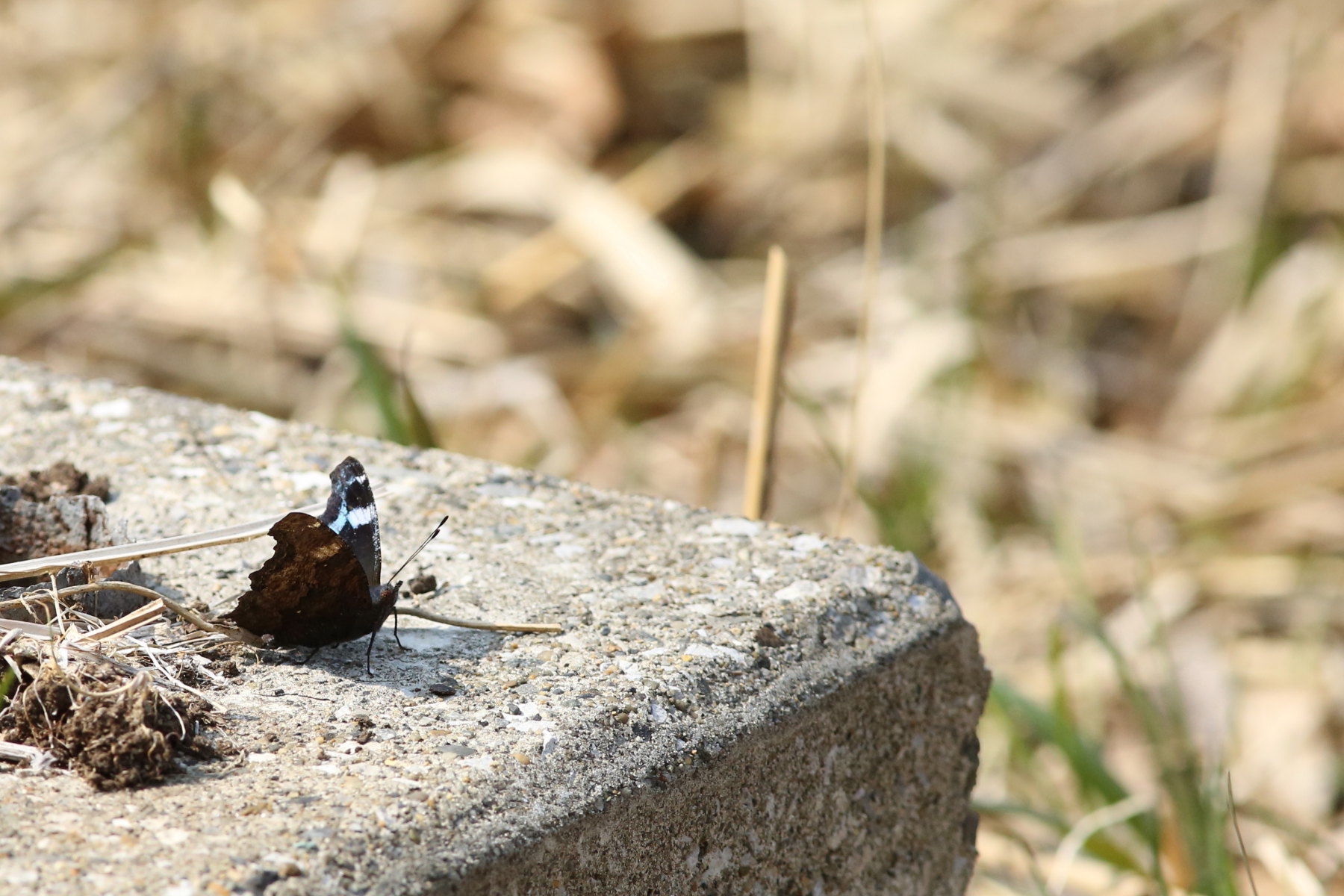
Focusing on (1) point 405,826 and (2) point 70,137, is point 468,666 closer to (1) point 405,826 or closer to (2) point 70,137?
(1) point 405,826

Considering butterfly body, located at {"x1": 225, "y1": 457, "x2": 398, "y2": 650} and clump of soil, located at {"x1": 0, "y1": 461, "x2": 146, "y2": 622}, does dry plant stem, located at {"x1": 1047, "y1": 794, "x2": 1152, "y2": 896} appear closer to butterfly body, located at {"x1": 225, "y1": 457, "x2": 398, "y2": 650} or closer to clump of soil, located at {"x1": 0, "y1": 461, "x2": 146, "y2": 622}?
butterfly body, located at {"x1": 225, "y1": 457, "x2": 398, "y2": 650}

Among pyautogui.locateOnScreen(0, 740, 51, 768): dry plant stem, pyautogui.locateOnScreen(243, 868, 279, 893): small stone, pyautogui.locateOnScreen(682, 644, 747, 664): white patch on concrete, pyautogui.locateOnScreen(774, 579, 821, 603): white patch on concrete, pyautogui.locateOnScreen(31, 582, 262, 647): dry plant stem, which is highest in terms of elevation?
pyautogui.locateOnScreen(774, 579, 821, 603): white patch on concrete

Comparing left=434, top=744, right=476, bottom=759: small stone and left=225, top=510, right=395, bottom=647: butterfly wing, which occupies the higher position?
left=225, top=510, right=395, bottom=647: butterfly wing

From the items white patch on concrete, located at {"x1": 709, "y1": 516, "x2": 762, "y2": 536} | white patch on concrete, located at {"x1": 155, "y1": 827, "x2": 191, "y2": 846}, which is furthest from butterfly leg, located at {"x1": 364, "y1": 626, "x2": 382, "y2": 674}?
white patch on concrete, located at {"x1": 709, "y1": 516, "x2": 762, "y2": 536}

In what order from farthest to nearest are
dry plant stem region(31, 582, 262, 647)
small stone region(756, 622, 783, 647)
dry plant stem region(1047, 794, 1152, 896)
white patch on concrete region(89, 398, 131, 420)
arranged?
dry plant stem region(1047, 794, 1152, 896) < white patch on concrete region(89, 398, 131, 420) < small stone region(756, 622, 783, 647) < dry plant stem region(31, 582, 262, 647)

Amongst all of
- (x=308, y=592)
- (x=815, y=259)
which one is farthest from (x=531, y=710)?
(x=815, y=259)

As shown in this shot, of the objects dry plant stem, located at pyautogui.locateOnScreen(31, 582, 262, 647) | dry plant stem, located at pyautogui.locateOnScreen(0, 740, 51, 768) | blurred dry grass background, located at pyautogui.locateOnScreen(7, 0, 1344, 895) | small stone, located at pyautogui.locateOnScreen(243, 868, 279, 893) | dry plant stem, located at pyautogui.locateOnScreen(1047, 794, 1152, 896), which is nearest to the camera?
small stone, located at pyautogui.locateOnScreen(243, 868, 279, 893)

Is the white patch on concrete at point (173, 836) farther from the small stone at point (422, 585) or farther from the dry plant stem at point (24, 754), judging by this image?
the small stone at point (422, 585)

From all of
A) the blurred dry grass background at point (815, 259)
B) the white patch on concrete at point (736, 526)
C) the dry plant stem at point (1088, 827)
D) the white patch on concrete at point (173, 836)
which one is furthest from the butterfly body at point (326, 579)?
the blurred dry grass background at point (815, 259)

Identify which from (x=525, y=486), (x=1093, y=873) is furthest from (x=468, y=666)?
(x=1093, y=873)
